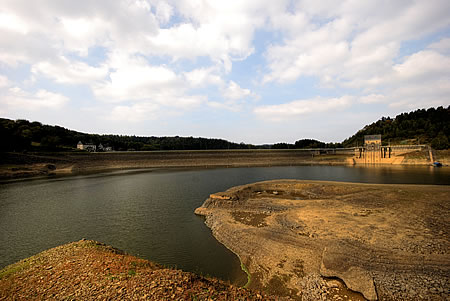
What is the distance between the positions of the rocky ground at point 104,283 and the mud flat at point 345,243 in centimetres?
304

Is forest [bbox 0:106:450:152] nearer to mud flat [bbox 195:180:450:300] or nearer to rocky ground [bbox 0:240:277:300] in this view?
mud flat [bbox 195:180:450:300]

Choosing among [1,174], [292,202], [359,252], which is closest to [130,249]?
[359,252]

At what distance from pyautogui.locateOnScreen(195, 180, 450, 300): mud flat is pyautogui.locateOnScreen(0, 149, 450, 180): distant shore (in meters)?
51.2

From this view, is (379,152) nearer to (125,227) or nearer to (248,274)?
(248,274)

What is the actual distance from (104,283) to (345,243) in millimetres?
11007

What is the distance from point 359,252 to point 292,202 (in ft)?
32.3

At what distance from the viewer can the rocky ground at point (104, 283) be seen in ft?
19.3

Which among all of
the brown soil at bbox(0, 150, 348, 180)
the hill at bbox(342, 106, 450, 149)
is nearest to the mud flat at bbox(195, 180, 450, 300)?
the brown soil at bbox(0, 150, 348, 180)

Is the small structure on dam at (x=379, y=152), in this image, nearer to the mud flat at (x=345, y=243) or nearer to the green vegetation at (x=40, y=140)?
the mud flat at (x=345, y=243)

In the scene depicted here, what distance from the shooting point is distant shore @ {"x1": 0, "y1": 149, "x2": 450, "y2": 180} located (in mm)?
51594

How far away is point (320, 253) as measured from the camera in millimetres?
10055

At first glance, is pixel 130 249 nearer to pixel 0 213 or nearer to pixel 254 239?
pixel 254 239

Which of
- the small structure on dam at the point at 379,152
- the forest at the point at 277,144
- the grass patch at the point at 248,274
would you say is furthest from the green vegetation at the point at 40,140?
the small structure on dam at the point at 379,152

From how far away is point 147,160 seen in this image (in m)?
69.8
